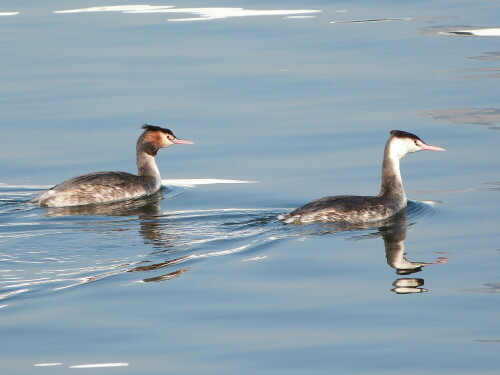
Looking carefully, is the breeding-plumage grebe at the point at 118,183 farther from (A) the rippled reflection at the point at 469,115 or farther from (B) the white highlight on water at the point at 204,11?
(B) the white highlight on water at the point at 204,11

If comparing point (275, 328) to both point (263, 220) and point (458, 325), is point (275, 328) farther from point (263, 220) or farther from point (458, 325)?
point (263, 220)

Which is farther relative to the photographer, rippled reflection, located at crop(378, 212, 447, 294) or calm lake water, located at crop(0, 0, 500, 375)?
rippled reflection, located at crop(378, 212, 447, 294)

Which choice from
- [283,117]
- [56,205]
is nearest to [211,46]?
[283,117]

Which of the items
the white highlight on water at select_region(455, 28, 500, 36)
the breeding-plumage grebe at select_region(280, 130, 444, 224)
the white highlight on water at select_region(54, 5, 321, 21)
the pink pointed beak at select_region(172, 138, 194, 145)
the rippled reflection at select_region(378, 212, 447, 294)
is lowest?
the rippled reflection at select_region(378, 212, 447, 294)

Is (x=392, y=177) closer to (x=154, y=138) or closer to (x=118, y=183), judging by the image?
(x=118, y=183)

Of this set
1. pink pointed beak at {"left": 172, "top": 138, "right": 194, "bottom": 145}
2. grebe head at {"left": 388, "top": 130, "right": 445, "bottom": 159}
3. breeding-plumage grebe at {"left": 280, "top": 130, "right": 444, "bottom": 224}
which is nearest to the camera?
breeding-plumage grebe at {"left": 280, "top": 130, "right": 444, "bottom": 224}

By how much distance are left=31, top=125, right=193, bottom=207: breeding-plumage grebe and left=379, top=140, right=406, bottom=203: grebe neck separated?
2684 millimetres

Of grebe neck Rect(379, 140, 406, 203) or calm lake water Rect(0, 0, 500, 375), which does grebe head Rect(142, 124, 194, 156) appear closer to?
calm lake water Rect(0, 0, 500, 375)

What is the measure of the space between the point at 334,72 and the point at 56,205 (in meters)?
6.52

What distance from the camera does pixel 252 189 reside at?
40.1 feet

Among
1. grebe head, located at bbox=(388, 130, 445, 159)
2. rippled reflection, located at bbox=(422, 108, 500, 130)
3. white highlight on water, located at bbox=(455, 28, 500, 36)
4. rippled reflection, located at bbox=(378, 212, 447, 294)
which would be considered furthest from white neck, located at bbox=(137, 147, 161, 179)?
white highlight on water, located at bbox=(455, 28, 500, 36)

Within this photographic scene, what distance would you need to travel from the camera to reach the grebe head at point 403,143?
11.9 m

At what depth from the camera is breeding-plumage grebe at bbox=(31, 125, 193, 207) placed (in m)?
12.1

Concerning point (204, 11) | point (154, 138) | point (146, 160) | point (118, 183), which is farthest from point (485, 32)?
point (118, 183)
